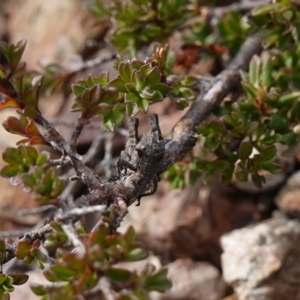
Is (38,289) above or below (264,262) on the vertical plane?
above

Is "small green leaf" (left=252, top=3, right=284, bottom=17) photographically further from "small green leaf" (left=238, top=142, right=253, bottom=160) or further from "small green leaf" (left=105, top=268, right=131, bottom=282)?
"small green leaf" (left=105, top=268, right=131, bottom=282)

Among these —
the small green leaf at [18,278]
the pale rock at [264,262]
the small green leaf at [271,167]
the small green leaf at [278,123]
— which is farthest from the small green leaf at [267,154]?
the small green leaf at [18,278]

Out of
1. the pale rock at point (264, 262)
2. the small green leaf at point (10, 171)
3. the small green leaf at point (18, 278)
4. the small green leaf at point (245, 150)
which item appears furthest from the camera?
the pale rock at point (264, 262)

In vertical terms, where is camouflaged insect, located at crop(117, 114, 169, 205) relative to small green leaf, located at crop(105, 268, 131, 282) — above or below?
below

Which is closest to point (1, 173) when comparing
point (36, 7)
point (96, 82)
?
point (96, 82)

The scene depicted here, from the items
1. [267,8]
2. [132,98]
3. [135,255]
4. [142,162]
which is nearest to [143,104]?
[132,98]

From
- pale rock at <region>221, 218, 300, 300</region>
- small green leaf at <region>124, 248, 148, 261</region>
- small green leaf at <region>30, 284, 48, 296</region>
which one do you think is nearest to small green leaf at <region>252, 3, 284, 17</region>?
pale rock at <region>221, 218, 300, 300</region>

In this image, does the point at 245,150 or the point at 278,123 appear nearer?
the point at 245,150

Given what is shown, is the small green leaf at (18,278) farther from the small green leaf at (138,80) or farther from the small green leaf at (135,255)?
the small green leaf at (138,80)

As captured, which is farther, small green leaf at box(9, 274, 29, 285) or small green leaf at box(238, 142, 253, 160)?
small green leaf at box(238, 142, 253, 160)

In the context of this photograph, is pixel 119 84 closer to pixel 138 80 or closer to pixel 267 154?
pixel 138 80

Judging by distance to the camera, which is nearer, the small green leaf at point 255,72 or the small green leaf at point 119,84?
the small green leaf at point 119,84

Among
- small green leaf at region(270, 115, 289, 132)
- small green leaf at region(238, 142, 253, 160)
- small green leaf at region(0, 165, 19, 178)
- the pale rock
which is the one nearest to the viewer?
small green leaf at region(0, 165, 19, 178)
